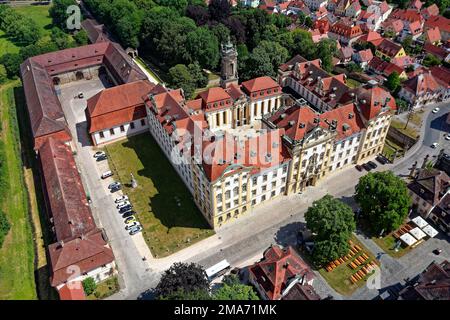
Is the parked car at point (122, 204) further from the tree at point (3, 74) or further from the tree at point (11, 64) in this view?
the tree at point (11, 64)

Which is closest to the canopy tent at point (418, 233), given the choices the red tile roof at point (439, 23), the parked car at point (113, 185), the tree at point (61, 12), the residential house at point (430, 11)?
the parked car at point (113, 185)

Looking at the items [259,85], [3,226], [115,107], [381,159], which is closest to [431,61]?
[381,159]

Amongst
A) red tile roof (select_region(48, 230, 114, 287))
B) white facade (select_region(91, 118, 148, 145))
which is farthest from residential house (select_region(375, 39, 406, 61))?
red tile roof (select_region(48, 230, 114, 287))

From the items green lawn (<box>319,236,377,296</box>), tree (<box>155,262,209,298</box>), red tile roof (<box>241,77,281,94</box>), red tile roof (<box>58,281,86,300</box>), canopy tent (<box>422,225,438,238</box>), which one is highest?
red tile roof (<box>241,77,281,94</box>)

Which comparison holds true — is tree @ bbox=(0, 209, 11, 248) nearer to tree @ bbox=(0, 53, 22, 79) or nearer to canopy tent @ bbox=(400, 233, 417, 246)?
tree @ bbox=(0, 53, 22, 79)

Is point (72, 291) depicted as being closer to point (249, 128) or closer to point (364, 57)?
point (249, 128)
